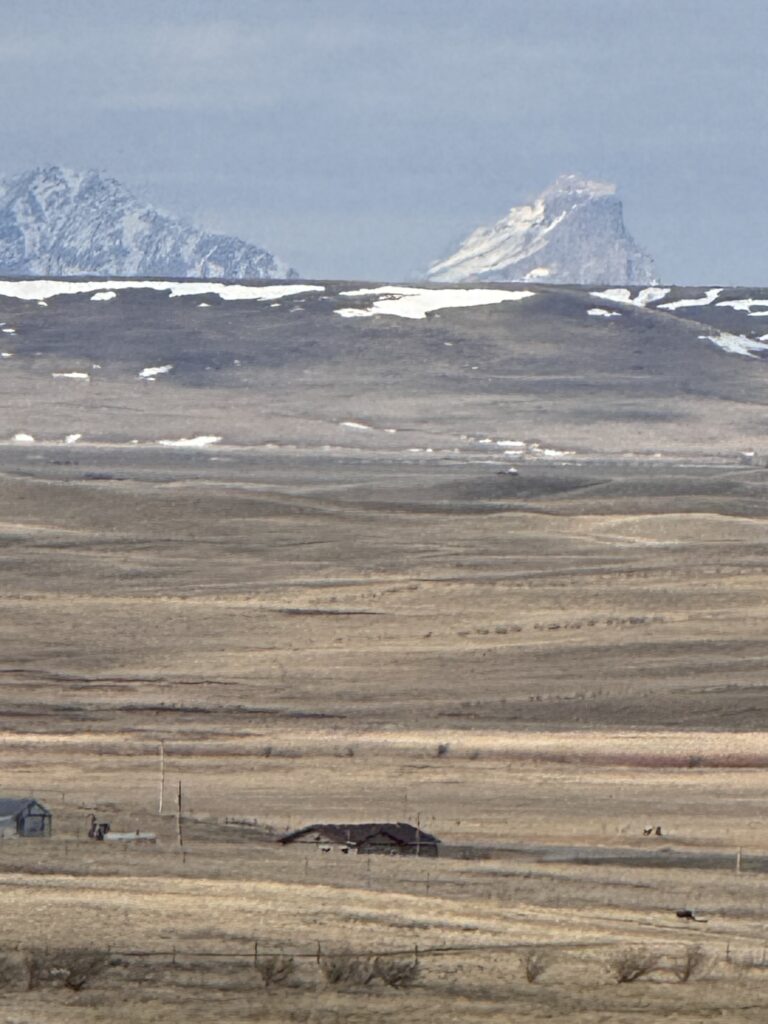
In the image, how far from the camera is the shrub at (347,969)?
21469mm

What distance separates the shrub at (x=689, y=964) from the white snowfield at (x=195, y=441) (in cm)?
14097

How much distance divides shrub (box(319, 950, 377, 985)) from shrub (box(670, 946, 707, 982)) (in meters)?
2.88

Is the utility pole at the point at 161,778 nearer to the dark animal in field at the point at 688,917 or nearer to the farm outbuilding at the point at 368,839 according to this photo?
the farm outbuilding at the point at 368,839

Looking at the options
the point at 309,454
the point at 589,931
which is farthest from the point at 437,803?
the point at 309,454

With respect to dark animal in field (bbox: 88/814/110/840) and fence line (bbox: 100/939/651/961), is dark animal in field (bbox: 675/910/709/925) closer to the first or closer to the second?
fence line (bbox: 100/939/651/961)

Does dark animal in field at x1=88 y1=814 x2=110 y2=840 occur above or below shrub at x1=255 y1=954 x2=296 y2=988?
below

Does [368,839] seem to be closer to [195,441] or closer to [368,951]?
[368,951]

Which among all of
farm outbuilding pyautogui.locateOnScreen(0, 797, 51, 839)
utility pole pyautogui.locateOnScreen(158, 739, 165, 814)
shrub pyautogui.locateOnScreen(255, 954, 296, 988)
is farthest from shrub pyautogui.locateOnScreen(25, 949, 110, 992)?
utility pole pyautogui.locateOnScreen(158, 739, 165, 814)

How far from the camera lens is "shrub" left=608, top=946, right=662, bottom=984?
71.9ft

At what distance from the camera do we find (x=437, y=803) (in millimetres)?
40344

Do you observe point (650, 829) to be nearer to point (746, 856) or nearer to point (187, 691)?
point (746, 856)

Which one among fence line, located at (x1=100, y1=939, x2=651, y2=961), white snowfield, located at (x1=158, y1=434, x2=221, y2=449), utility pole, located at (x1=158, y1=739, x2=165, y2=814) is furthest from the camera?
white snowfield, located at (x1=158, y1=434, x2=221, y2=449)

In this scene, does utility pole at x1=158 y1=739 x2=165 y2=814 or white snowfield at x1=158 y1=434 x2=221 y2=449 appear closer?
utility pole at x1=158 y1=739 x2=165 y2=814

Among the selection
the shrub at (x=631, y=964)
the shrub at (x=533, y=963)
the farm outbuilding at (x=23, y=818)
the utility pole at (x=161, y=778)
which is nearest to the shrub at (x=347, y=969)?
the shrub at (x=533, y=963)
